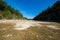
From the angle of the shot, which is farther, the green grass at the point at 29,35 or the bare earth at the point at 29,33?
the bare earth at the point at 29,33

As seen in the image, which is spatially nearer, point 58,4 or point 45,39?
point 45,39

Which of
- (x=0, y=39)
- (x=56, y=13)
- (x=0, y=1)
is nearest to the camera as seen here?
(x=0, y=39)

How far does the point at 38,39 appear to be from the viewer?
24.7 feet

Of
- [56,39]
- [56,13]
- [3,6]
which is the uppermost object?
[3,6]

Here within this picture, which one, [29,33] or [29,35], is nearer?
[29,35]

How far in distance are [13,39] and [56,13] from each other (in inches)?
2358

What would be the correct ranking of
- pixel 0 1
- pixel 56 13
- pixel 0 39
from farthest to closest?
pixel 0 1 → pixel 56 13 → pixel 0 39

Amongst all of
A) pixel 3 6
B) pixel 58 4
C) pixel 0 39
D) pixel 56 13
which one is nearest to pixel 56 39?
pixel 0 39

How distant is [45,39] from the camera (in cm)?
762

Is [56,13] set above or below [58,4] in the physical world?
below

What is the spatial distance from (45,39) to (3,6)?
6933 centimetres

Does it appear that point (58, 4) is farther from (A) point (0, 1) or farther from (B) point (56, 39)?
(B) point (56, 39)

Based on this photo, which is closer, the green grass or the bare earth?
the green grass

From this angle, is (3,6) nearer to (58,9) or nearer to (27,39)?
(58,9)
